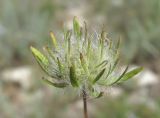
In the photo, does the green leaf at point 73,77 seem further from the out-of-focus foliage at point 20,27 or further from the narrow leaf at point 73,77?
the out-of-focus foliage at point 20,27

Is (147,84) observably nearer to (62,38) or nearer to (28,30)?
(28,30)

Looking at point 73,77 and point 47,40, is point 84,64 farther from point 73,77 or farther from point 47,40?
point 47,40

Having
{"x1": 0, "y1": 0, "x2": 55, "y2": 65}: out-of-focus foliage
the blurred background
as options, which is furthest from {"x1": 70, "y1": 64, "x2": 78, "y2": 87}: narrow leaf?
{"x1": 0, "y1": 0, "x2": 55, "y2": 65}: out-of-focus foliage

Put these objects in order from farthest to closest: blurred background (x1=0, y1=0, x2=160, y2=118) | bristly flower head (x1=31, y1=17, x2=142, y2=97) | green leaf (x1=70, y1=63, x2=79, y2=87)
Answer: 1. blurred background (x1=0, y1=0, x2=160, y2=118)
2. bristly flower head (x1=31, y1=17, x2=142, y2=97)
3. green leaf (x1=70, y1=63, x2=79, y2=87)

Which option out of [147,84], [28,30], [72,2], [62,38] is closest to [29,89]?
[28,30]

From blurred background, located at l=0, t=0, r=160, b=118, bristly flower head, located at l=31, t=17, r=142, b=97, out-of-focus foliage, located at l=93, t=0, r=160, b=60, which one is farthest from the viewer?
out-of-focus foliage, located at l=93, t=0, r=160, b=60

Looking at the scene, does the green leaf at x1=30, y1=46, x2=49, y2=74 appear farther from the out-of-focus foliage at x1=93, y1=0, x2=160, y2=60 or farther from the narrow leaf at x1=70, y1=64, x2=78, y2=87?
the out-of-focus foliage at x1=93, y1=0, x2=160, y2=60

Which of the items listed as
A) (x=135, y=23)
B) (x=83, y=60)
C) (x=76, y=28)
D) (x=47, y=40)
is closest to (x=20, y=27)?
(x=47, y=40)
